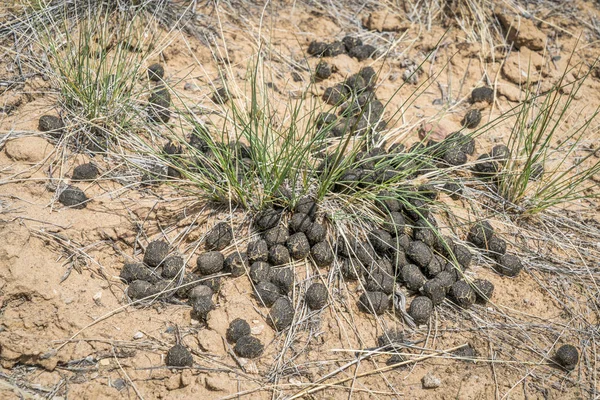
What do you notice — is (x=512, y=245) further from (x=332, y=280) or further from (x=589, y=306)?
(x=332, y=280)

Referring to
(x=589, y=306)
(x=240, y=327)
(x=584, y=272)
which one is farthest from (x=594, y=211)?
(x=240, y=327)

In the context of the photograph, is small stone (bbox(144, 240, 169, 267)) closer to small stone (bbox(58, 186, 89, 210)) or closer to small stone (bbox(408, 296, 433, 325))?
small stone (bbox(58, 186, 89, 210))

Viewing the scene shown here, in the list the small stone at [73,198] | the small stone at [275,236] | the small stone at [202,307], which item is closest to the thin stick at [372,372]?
the small stone at [202,307]

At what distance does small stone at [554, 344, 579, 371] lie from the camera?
3.00 meters

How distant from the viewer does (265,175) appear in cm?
334

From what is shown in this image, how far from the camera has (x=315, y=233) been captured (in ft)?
10.8

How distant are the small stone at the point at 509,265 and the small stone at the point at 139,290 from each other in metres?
2.09

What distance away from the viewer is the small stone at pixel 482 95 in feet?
14.9

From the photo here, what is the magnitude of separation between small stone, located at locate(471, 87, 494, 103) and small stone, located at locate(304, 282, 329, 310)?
2.26 m

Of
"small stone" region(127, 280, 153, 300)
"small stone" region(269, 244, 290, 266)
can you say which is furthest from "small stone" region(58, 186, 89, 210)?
"small stone" region(269, 244, 290, 266)

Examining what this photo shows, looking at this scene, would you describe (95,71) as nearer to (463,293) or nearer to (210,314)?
(210,314)

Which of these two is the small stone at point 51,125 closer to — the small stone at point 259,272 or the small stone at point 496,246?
the small stone at point 259,272

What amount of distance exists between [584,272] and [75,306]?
9.85ft

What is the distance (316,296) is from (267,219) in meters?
0.56
